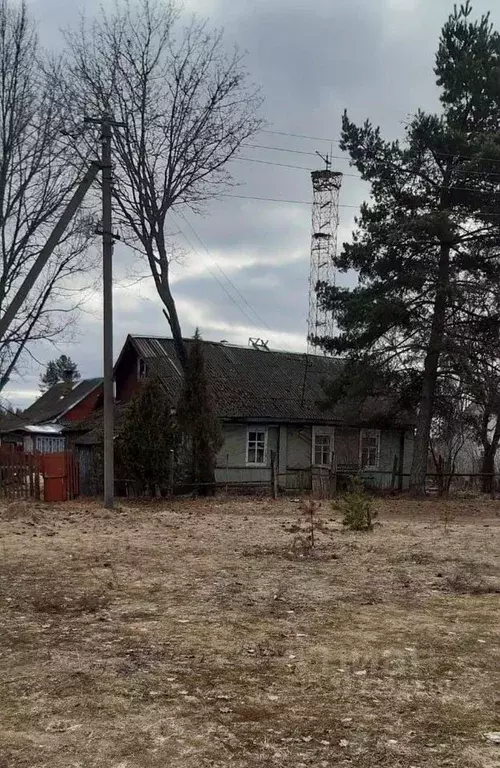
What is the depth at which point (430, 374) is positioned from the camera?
20.8 m

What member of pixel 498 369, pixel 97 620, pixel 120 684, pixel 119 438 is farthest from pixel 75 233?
pixel 120 684

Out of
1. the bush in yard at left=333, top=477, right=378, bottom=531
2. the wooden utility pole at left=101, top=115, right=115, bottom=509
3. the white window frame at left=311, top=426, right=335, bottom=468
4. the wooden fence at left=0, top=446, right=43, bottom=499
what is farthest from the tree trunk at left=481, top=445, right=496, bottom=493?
the wooden fence at left=0, top=446, right=43, bottom=499

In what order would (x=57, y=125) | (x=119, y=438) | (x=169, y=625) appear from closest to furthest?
(x=169, y=625), (x=119, y=438), (x=57, y=125)

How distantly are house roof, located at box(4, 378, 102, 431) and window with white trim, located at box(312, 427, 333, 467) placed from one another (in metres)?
18.2

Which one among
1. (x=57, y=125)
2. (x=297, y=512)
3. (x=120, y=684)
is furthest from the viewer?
(x=57, y=125)

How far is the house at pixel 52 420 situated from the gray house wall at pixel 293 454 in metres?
13.8

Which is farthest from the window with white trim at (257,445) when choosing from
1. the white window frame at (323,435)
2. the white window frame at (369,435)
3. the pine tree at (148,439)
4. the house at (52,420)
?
the house at (52,420)

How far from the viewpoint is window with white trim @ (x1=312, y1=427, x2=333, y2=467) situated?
2647 cm

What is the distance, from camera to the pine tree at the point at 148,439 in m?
18.8

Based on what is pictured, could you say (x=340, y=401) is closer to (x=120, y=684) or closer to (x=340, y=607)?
(x=340, y=607)

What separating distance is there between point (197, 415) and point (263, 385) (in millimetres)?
7310

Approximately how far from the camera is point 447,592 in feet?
24.7

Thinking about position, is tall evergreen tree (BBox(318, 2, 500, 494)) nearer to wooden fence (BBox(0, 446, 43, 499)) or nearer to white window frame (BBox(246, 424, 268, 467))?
white window frame (BBox(246, 424, 268, 467))

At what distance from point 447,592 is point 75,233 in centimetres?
1782
